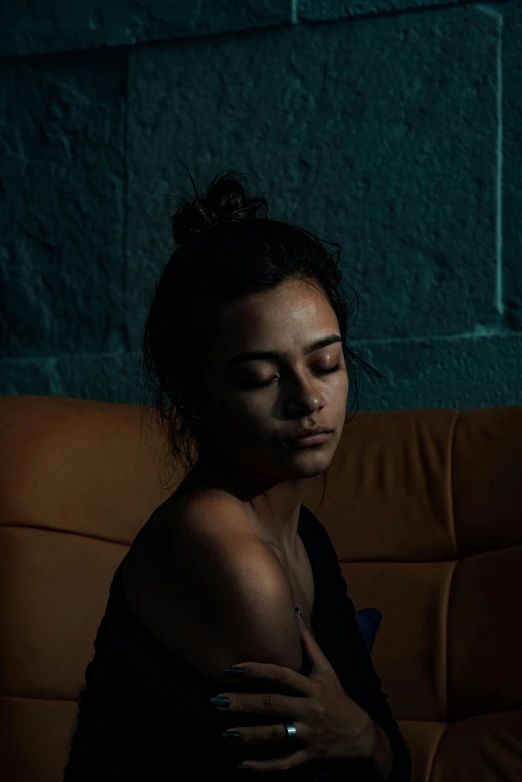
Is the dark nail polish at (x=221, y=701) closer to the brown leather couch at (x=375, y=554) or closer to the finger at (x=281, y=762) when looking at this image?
the finger at (x=281, y=762)

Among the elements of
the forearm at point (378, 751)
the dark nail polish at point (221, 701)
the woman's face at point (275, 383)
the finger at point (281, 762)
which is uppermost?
the woman's face at point (275, 383)

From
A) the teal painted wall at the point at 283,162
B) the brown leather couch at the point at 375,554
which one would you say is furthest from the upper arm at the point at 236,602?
the teal painted wall at the point at 283,162

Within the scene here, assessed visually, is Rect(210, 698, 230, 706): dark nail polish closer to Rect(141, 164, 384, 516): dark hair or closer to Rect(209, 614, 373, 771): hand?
Rect(209, 614, 373, 771): hand

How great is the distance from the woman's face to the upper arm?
135 mm

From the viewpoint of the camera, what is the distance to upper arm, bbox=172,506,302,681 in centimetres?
119

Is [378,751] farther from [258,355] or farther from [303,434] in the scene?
[258,355]

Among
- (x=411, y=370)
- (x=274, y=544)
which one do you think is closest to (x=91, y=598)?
(x=274, y=544)

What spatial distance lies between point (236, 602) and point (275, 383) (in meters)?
0.27

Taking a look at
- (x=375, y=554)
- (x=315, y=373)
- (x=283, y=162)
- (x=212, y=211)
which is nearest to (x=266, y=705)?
(x=315, y=373)

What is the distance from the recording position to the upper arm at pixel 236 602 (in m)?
1.19

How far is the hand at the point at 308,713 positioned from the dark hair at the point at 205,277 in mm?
331

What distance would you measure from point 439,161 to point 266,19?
1.88 ft

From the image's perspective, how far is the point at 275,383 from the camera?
1.30m

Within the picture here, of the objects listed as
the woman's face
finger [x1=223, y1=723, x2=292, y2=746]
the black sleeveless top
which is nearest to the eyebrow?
the woman's face
